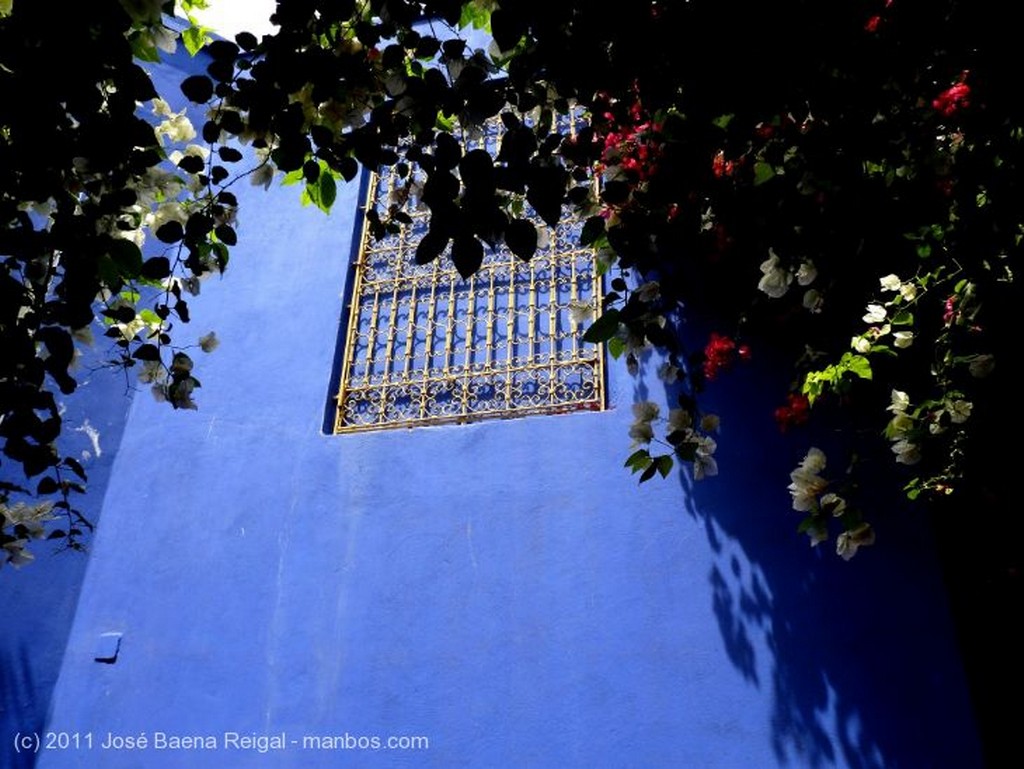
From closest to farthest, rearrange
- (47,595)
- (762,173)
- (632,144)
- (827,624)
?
(762,173) < (827,624) < (632,144) < (47,595)

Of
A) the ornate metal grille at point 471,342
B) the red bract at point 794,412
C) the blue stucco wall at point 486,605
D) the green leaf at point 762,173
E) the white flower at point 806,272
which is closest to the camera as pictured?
the green leaf at point 762,173

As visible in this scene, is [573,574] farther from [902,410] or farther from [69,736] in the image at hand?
[69,736]

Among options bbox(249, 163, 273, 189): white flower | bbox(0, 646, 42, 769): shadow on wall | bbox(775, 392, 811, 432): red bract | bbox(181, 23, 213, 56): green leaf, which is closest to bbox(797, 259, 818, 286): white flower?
bbox(775, 392, 811, 432): red bract

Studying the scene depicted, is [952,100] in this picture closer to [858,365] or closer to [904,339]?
[904,339]

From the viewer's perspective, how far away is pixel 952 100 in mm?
2535

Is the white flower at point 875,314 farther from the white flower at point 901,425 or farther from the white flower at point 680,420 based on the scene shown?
the white flower at point 680,420

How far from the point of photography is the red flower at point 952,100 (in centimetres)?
247

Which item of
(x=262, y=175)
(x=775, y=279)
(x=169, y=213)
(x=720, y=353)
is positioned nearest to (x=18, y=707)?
(x=169, y=213)

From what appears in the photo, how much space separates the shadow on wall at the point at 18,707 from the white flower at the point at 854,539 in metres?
3.49

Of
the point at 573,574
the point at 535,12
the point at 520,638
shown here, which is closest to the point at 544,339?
the point at 573,574

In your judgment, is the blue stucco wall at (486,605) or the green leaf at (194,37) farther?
the blue stucco wall at (486,605)

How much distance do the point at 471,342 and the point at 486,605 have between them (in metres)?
1.37

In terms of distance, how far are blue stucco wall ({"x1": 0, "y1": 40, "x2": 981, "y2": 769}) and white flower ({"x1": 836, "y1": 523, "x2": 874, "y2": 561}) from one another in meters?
0.44

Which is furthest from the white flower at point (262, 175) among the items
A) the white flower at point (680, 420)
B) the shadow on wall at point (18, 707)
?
the shadow on wall at point (18, 707)
